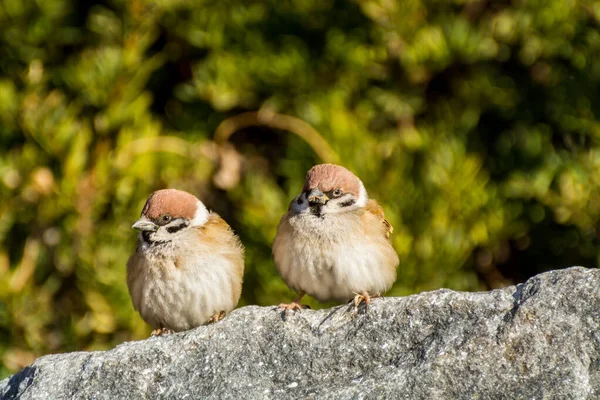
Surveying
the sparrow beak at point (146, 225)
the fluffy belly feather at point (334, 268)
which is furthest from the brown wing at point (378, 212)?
the sparrow beak at point (146, 225)

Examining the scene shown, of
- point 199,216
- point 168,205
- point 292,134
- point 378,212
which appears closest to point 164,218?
point 168,205

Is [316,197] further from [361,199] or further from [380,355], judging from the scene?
[380,355]

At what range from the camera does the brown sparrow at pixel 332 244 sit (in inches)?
159

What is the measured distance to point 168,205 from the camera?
13.5ft

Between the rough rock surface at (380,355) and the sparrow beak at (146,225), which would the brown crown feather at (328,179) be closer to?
the sparrow beak at (146,225)

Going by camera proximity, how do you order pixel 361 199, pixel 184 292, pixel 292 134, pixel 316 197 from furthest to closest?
pixel 292 134
pixel 361 199
pixel 316 197
pixel 184 292

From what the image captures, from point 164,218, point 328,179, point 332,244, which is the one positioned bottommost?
point 332,244

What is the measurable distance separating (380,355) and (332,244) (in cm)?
108

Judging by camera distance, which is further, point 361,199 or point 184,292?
point 361,199

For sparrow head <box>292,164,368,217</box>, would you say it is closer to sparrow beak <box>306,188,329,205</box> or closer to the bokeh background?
sparrow beak <box>306,188,329,205</box>

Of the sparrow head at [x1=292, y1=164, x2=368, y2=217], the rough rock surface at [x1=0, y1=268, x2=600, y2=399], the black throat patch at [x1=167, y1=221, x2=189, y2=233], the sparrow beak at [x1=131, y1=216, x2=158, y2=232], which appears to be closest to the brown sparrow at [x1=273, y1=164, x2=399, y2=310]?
the sparrow head at [x1=292, y1=164, x2=368, y2=217]

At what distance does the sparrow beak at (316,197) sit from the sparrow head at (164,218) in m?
0.54

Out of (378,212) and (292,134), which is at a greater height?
(292,134)

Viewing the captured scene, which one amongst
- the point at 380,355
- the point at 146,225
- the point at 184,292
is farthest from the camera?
the point at 146,225
